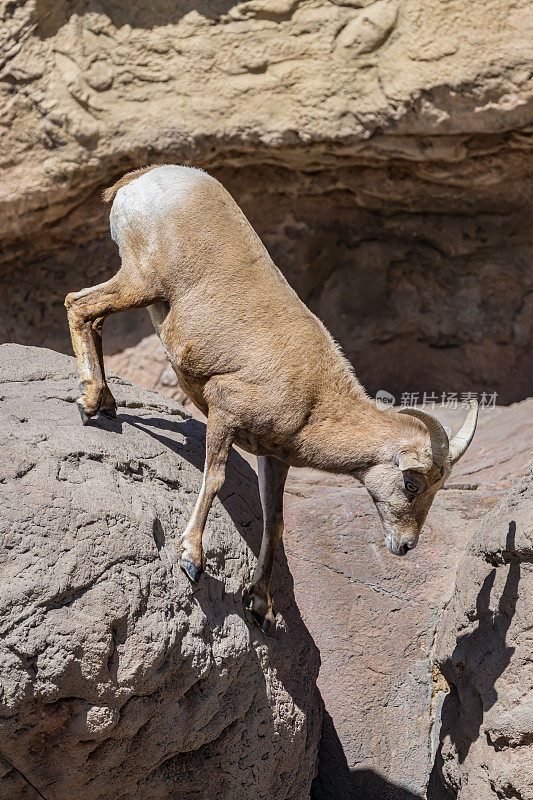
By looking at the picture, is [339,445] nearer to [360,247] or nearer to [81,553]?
[81,553]

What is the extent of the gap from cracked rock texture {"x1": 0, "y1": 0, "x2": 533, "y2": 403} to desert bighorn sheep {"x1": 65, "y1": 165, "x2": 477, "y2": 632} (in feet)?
11.8

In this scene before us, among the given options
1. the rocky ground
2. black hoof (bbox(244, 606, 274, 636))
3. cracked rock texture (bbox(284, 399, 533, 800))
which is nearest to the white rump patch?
the rocky ground

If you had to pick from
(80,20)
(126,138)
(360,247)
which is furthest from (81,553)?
(360,247)

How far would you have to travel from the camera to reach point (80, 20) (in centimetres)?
874

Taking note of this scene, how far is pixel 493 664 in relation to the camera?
5094mm

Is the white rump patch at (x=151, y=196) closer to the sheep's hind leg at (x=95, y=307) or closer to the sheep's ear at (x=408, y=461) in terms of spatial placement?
the sheep's hind leg at (x=95, y=307)

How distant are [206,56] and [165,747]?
6660 mm

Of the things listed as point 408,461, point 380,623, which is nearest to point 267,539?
point 408,461

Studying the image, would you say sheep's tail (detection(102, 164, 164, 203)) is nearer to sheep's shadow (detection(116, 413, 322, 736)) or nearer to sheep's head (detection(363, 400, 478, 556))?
sheep's shadow (detection(116, 413, 322, 736))

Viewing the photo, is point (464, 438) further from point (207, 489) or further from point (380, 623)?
point (380, 623)

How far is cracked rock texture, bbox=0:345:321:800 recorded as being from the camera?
3869 millimetres

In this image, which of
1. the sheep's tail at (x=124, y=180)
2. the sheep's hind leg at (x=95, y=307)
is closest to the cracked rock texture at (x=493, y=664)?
the sheep's hind leg at (x=95, y=307)

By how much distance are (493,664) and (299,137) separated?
18.4 ft

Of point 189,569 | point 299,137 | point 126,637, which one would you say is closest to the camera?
point 126,637
